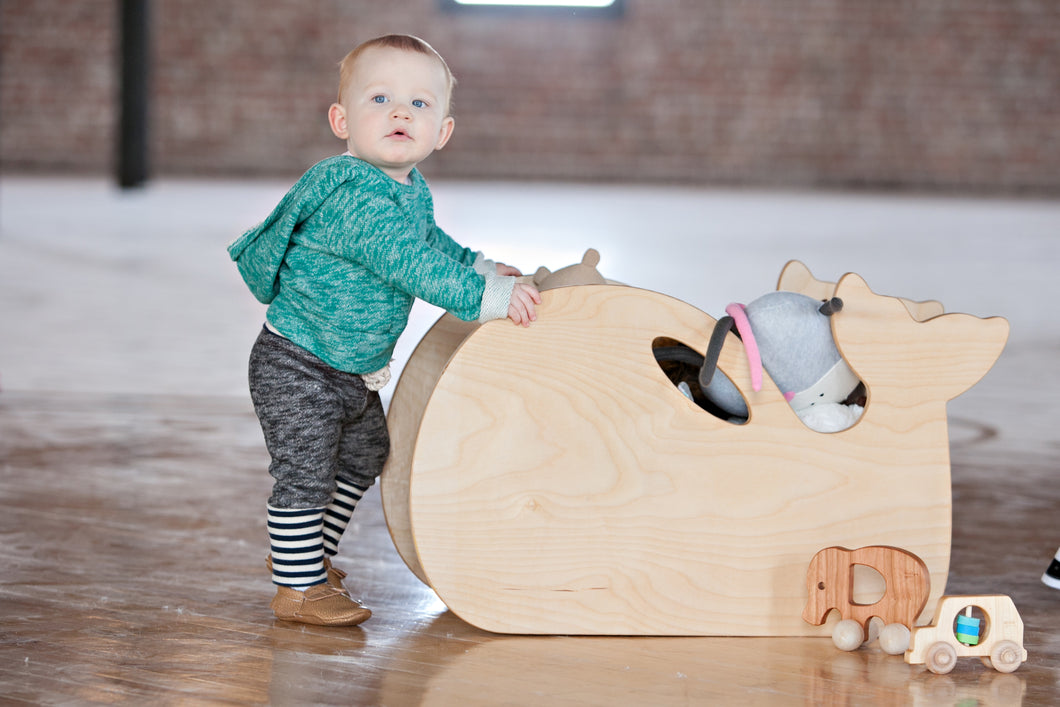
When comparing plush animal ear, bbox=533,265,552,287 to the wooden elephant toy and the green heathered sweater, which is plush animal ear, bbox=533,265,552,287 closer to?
the green heathered sweater

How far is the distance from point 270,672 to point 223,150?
10537 millimetres

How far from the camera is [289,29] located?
1074 cm

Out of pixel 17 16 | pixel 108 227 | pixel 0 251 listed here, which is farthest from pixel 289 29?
pixel 0 251

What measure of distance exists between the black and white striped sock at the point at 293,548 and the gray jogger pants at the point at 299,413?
0.01 metres

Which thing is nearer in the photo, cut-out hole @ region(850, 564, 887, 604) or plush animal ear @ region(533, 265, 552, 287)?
cut-out hole @ region(850, 564, 887, 604)

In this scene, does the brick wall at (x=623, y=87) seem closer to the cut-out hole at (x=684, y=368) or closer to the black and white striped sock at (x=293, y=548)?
the cut-out hole at (x=684, y=368)

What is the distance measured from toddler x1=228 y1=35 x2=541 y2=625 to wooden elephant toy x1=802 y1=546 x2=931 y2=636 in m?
0.44

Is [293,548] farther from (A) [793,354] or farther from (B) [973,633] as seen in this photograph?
(B) [973,633]

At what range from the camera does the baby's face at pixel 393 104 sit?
4.42 ft

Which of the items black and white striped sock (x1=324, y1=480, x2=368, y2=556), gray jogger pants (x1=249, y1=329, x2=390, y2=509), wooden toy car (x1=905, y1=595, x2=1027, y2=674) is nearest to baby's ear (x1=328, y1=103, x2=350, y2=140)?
gray jogger pants (x1=249, y1=329, x2=390, y2=509)

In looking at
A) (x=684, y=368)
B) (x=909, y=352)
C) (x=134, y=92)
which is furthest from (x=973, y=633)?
(x=134, y=92)

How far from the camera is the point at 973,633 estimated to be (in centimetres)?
123

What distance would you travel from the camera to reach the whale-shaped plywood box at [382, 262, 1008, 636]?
1.30 m

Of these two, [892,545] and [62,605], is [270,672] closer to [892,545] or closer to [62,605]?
[62,605]
